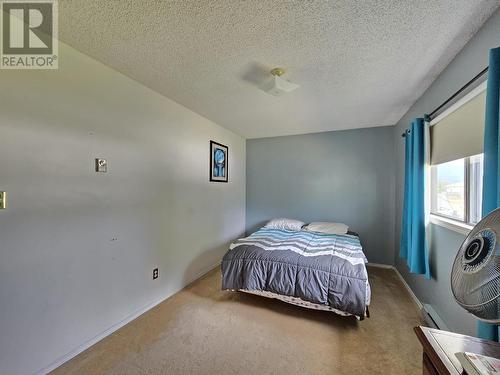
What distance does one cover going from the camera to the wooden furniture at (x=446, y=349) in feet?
2.03

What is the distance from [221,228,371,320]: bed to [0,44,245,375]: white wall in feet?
2.95

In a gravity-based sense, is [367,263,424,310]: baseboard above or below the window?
below

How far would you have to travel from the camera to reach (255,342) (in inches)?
67.0

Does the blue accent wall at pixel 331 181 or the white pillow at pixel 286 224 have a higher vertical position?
the blue accent wall at pixel 331 181

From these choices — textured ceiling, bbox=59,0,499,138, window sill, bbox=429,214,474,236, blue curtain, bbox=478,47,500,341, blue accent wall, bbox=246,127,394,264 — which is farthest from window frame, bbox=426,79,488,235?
blue accent wall, bbox=246,127,394,264

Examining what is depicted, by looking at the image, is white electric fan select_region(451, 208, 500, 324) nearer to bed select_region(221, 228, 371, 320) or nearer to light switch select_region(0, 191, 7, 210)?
bed select_region(221, 228, 371, 320)

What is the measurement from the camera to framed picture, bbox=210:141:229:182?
322 cm

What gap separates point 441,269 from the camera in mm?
1778

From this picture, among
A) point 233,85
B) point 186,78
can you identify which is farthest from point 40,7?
point 233,85

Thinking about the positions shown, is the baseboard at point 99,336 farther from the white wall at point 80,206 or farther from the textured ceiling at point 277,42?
the textured ceiling at point 277,42

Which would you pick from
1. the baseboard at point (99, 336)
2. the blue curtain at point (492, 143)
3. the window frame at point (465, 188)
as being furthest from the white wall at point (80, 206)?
the window frame at point (465, 188)

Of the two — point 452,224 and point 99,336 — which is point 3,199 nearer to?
point 99,336

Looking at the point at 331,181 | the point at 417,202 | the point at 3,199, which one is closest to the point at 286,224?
the point at 331,181

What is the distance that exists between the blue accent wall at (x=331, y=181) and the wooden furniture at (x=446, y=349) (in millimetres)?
3028
